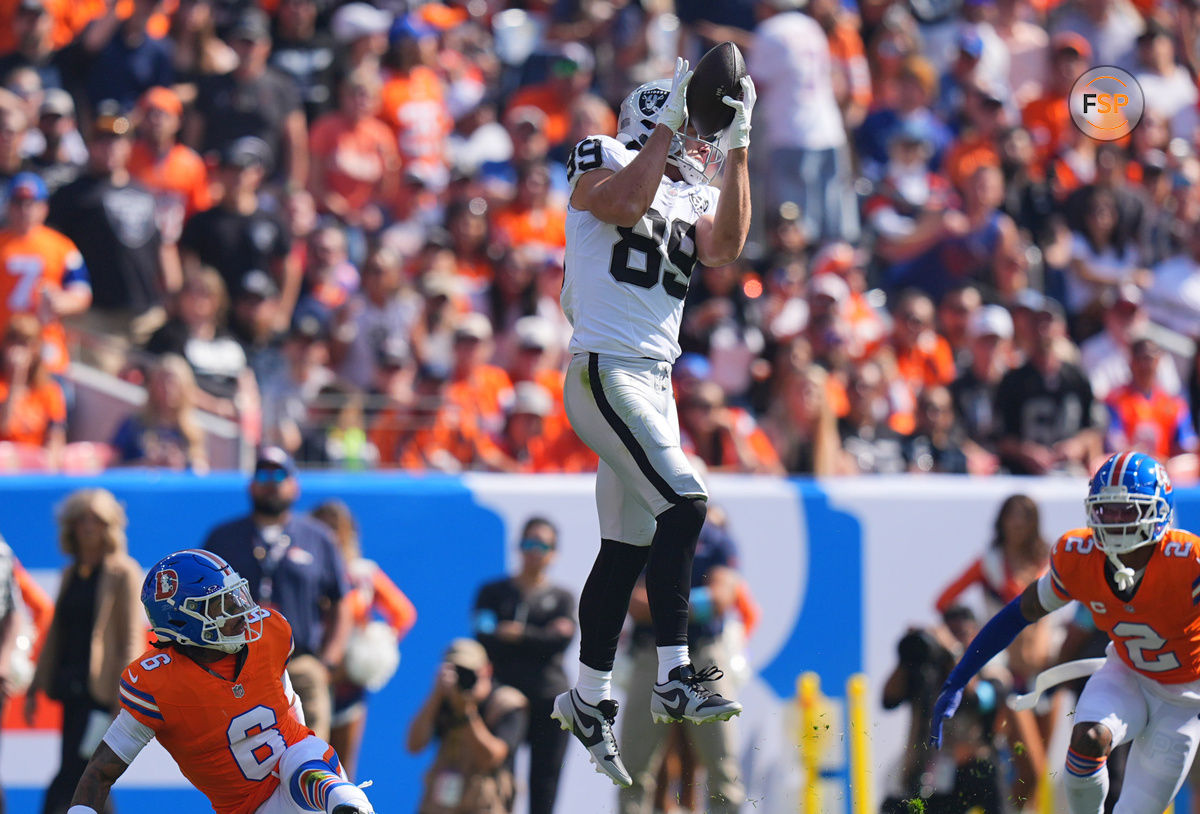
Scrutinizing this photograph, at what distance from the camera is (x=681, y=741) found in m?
9.59

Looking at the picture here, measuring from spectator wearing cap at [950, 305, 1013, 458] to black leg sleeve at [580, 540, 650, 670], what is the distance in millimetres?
5194

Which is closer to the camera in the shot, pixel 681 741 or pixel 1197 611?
pixel 1197 611

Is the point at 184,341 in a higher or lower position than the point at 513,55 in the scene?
lower

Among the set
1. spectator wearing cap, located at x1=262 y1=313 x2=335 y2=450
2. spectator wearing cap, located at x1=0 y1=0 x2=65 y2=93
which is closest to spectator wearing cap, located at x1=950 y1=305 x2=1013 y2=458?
spectator wearing cap, located at x1=262 y1=313 x2=335 y2=450

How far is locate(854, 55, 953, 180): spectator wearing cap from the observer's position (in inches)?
546

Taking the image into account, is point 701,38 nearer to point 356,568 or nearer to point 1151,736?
point 356,568

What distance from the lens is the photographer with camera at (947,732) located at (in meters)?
8.92

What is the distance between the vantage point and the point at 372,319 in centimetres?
1146

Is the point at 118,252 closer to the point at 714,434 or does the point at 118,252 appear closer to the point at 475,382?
the point at 475,382

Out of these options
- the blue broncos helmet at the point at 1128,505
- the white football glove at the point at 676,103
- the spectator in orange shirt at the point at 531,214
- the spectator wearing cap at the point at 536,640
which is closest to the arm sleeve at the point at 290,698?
the spectator wearing cap at the point at 536,640

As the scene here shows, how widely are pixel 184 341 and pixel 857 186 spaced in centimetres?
562

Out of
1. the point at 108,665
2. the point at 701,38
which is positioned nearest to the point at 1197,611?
the point at 108,665

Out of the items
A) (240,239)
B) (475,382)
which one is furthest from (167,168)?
(475,382)

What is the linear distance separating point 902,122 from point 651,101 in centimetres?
757
